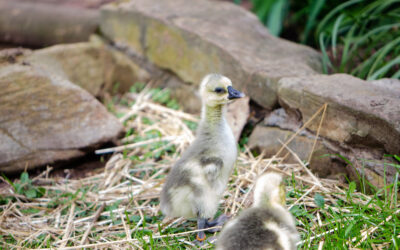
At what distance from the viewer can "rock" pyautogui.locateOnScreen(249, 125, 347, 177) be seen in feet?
9.66

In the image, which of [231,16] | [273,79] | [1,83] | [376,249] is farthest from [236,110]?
[1,83]

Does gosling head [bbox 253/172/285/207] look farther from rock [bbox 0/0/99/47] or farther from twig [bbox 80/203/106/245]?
rock [bbox 0/0/99/47]

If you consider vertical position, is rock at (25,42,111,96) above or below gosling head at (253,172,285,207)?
below

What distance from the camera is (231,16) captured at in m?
4.56

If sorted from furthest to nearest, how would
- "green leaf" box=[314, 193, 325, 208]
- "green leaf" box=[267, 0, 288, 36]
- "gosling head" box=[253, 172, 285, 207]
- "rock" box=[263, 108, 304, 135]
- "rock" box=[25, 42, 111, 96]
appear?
"green leaf" box=[267, 0, 288, 36] < "rock" box=[25, 42, 111, 96] < "rock" box=[263, 108, 304, 135] < "green leaf" box=[314, 193, 325, 208] < "gosling head" box=[253, 172, 285, 207]

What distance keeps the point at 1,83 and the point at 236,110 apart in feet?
6.62

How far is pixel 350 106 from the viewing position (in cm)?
269

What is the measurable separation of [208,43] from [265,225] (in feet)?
7.83

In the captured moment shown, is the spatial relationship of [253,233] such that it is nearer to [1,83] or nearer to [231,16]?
[1,83]

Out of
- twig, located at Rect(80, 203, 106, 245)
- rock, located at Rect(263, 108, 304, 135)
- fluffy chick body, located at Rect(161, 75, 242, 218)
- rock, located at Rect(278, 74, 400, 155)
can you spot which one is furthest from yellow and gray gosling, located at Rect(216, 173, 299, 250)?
rock, located at Rect(263, 108, 304, 135)

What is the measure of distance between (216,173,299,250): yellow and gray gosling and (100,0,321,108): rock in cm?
136

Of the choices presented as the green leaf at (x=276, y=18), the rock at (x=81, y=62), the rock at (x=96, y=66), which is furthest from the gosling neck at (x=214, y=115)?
the green leaf at (x=276, y=18)

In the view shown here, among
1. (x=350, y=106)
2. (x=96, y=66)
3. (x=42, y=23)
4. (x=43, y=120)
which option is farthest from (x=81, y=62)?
(x=350, y=106)

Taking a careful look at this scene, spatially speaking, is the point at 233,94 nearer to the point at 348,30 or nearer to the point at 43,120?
the point at 43,120
